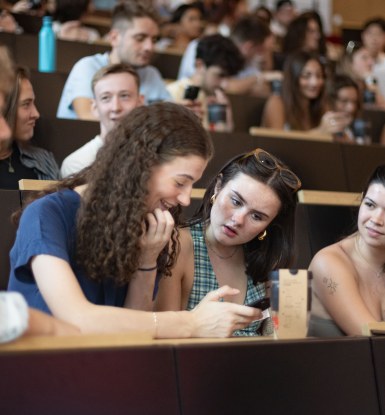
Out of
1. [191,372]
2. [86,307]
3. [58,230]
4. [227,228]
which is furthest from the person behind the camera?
[227,228]

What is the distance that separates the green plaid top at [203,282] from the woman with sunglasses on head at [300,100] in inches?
77.5

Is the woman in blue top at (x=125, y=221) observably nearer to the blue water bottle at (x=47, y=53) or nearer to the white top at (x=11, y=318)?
the white top at (x=11, y=318)

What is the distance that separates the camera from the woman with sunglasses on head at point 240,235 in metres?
2.14

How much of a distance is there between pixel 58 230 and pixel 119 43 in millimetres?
2173

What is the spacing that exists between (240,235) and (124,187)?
1.70 feet

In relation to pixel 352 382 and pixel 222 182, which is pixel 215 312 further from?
pixel 222 182

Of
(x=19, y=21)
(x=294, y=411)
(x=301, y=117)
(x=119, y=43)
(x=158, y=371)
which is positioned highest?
(x=19, y=21)

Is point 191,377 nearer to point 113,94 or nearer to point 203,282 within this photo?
point 203,282

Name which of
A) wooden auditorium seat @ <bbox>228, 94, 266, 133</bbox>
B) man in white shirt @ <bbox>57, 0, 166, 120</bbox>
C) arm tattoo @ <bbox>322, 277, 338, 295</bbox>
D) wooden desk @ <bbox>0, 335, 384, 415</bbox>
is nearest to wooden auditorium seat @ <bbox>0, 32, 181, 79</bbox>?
man in white shirt @ <bbox>57, 0, 166, 120</bbox>

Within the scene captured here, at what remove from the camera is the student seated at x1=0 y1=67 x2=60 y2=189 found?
110 inches

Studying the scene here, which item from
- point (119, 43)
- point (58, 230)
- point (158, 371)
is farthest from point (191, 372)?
point (119, 43)

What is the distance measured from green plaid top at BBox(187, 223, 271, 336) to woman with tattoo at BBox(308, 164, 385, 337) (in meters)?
0.21

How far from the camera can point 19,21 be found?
4883 millimetres

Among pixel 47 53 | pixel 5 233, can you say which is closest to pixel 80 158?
pixel 5 233
